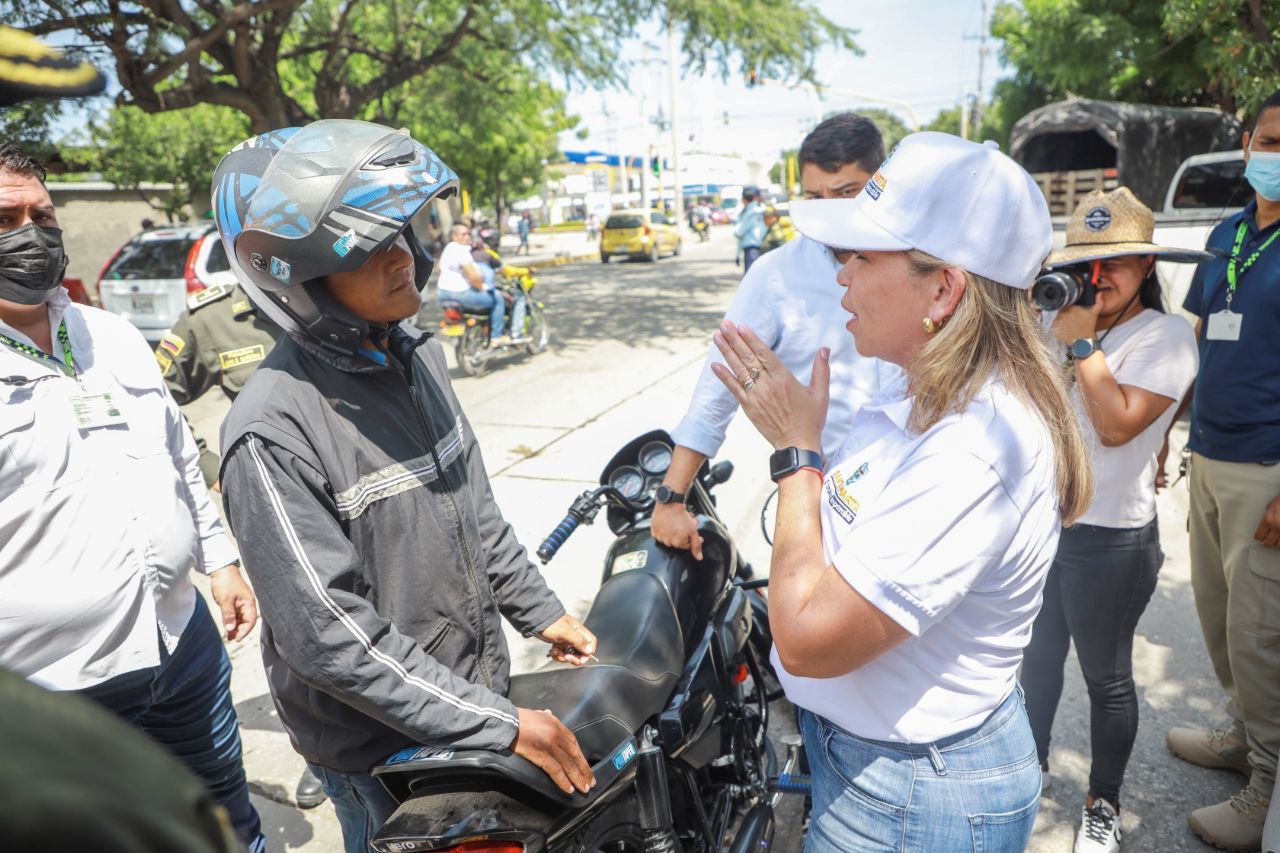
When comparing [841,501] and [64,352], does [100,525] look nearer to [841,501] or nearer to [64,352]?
[64,352]

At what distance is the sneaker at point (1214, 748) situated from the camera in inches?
112

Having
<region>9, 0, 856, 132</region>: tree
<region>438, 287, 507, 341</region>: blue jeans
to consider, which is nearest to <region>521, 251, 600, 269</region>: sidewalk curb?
<region>9, 0, 856, 132</region>: tree

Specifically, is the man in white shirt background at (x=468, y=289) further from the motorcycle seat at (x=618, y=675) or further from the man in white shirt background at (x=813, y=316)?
the motorcycle seat at (x=618, y=675)

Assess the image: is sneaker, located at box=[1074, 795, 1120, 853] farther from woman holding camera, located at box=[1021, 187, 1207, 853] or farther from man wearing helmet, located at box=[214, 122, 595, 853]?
man wearing helmet, located at box=[214, 122, 595, 853]

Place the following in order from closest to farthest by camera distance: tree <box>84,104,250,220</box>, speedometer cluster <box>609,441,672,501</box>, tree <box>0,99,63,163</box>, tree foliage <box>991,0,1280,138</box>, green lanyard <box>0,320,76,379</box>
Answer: tree <box>0,99,63,163</box>
green lanyard <box>0,320,76,379</box>
speedometer cluster <box>609,441,672,501</box>
tree foliage <box>991,0,1280,138</box>
tree <box>84,104,250,220</box>

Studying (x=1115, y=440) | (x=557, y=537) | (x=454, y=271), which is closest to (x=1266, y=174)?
(x=1115, y=440)

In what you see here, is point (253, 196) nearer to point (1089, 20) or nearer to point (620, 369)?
point (620, 369)

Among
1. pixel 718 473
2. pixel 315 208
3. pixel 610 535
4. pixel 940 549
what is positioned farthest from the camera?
pixel 610 535

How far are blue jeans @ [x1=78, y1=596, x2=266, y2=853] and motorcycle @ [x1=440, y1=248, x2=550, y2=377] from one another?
7332mm

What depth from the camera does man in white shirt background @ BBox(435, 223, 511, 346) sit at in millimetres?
9938

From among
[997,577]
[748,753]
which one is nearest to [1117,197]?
[997,577]

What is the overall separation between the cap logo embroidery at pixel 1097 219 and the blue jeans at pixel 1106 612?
0.90 m

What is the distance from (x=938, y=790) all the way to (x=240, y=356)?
10.3 ft

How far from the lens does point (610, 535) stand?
505cm
